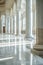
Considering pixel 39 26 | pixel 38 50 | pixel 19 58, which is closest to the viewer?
pixel 19 58

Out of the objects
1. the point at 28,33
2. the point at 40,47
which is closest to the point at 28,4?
the point at 28,33

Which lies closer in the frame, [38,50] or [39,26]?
[38,50]

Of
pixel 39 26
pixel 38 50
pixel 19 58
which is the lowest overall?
pixel 19 58

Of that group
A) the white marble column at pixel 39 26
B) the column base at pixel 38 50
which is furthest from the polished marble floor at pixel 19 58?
the white marble column at pixel 39 26

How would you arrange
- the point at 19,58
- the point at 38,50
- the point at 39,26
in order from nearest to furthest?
the point at 19,58, the point at 38,50, the point at 39,26

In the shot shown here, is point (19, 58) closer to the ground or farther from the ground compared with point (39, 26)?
closer to the ground

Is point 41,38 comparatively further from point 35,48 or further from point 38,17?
point 38,17

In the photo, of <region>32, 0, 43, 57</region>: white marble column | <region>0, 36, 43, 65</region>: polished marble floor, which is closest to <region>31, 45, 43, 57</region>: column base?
<region>32, 0, 43, 57</region>: white marble column

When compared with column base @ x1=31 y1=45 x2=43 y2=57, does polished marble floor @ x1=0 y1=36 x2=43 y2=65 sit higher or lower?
lower

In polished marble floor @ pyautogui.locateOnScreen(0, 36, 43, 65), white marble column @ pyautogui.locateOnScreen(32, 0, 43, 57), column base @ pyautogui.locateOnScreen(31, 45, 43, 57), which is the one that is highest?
white marble column @ pyautogui.locateOnScreen(32, 0, 43, 57)

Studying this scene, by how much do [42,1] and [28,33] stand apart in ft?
30.6

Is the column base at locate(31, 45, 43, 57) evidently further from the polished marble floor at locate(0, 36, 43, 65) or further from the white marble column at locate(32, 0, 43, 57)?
the polished marble floor at locate(0, 36, 43, 65)

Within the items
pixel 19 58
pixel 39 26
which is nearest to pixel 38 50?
pixel 39 26

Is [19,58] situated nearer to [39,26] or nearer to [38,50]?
[38,50]
